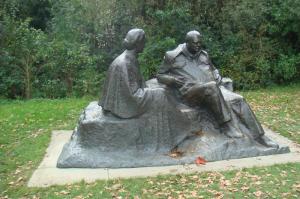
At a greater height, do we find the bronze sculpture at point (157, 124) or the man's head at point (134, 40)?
the man's head at point (134, 40)

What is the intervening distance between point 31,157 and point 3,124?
3.15m

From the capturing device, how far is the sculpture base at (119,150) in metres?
8.06

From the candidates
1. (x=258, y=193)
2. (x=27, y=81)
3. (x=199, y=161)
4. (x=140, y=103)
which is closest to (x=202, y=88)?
(x=140, y=103)

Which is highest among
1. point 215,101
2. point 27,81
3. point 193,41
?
point 193,41

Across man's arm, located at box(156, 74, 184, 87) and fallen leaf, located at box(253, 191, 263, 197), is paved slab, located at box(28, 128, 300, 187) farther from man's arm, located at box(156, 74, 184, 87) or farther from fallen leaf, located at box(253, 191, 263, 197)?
man's arm, located at box(156, 74, 184, 87)

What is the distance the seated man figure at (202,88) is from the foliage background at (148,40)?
263 inches

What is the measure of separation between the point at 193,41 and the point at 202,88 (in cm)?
88

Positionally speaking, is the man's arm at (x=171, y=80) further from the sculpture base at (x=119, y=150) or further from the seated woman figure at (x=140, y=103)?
the sculpture base at (x=119, y=150)

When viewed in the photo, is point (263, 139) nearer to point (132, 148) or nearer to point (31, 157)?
point (132, 148)

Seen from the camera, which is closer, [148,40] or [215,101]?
[215,101]

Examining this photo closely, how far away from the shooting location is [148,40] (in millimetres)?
16562

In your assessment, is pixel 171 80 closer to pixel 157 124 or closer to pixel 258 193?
pixel 157 124

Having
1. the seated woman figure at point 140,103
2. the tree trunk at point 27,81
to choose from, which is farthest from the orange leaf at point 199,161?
the tree trunk at point 27,81

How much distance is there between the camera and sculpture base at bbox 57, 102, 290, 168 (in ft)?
26.5
